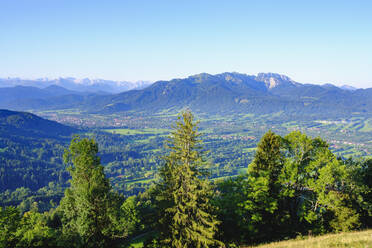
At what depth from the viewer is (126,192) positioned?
354 ft

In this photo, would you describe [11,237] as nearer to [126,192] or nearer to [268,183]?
[268,183]

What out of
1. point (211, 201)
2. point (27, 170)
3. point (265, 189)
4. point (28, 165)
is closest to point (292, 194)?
point (265, 189)

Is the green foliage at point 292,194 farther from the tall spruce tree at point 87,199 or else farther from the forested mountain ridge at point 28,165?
the forested mountain ridge at point 28,165

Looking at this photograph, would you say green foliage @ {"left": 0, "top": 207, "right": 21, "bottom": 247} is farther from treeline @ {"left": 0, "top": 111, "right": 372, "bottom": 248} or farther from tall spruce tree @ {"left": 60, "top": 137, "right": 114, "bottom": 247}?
tall spruce tree @ {"left": 60, "top": 137, "right": 114, "bottom": 247}

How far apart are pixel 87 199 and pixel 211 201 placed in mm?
10471

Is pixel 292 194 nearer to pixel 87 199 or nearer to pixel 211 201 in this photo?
pixel 211 201

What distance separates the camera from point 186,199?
18.0 m

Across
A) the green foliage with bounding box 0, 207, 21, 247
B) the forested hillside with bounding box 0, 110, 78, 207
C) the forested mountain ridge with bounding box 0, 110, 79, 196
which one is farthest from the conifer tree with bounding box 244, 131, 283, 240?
the forested mountain ridge with bounding box 0, 110, 79, 196

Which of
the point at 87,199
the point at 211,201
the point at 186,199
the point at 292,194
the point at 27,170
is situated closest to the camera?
the point at 186,199

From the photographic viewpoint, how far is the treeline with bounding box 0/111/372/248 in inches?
714

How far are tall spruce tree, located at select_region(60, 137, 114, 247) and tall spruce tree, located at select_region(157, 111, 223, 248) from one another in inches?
202

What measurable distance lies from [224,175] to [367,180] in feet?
351

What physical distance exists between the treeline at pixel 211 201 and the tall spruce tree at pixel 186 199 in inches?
3.0

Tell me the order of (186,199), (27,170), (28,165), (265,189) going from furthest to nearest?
1. (28,165)
2. (27,170)
3. (265,189)
4. (186,199)
